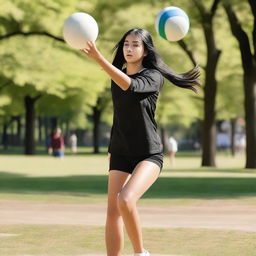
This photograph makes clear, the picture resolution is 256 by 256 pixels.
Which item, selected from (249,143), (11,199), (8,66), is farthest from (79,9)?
Result: (11,199)

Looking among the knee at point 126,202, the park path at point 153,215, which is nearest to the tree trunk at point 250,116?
the park path at point 153,215

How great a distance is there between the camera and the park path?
45.2ft

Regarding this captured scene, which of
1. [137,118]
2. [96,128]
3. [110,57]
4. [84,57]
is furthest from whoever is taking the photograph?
[96,128]

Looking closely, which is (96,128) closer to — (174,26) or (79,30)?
(174,26)

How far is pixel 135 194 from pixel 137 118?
70cm

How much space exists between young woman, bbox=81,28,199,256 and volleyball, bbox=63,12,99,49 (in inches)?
30.9

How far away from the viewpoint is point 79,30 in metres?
7.37

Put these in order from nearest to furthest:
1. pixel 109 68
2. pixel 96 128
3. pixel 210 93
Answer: pixel 109 68 < pixel 210 93 < pixel 96 128

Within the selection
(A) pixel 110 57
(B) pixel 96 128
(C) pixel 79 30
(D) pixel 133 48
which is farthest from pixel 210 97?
(C) pixel 79 30

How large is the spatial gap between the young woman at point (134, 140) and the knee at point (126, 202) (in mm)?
66

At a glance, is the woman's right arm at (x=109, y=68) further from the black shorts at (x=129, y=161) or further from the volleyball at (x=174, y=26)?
the volleyball at (x=174, y=26)

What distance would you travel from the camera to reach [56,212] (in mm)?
15883

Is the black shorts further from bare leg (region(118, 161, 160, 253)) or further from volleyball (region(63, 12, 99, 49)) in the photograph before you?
volleyball (region(63, 12, 99, 49))

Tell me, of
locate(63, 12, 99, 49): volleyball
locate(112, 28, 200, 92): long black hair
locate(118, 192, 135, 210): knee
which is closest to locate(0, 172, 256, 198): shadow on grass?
locate(112, 28, 200, 92): long black hair
